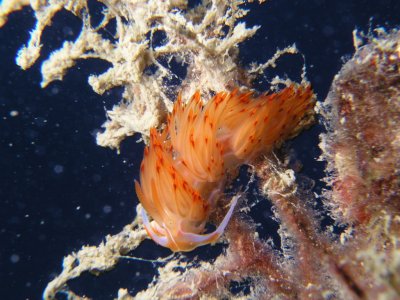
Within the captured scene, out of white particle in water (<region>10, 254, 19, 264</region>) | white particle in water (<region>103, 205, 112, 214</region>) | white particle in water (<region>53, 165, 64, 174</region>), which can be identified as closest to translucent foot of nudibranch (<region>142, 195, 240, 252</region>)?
white particle in water (<region>103, 205, 112, 214</region>)

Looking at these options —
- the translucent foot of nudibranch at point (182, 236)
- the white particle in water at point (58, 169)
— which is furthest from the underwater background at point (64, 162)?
the translucent foot of nudibranch at point (182, 236)

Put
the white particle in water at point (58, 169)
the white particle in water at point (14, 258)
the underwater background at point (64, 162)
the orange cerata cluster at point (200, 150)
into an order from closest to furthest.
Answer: the orange cerata cluster at point (200, 150) → the underwater background at point (64, 162) → the white particle in water at point (58, 169) → the white particle in water at point (14, 258)

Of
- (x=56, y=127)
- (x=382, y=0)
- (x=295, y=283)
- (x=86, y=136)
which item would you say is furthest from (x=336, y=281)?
(x=56, y=127)

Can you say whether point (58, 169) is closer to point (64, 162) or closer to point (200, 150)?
point (64, 162)

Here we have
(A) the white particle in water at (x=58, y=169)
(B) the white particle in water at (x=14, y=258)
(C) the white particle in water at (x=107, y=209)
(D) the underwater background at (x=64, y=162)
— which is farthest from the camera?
(B) the white particle in water at (x=14, y=258)

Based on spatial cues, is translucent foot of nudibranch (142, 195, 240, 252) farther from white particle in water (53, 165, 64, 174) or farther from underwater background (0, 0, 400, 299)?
white particle in water (53, 165, 64, 174)

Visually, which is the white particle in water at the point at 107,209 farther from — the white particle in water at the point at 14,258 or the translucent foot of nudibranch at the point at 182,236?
the translucent foot of nudibranch at the point at 182,236

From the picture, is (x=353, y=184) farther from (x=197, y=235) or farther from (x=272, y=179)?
(x=197, y=235)
